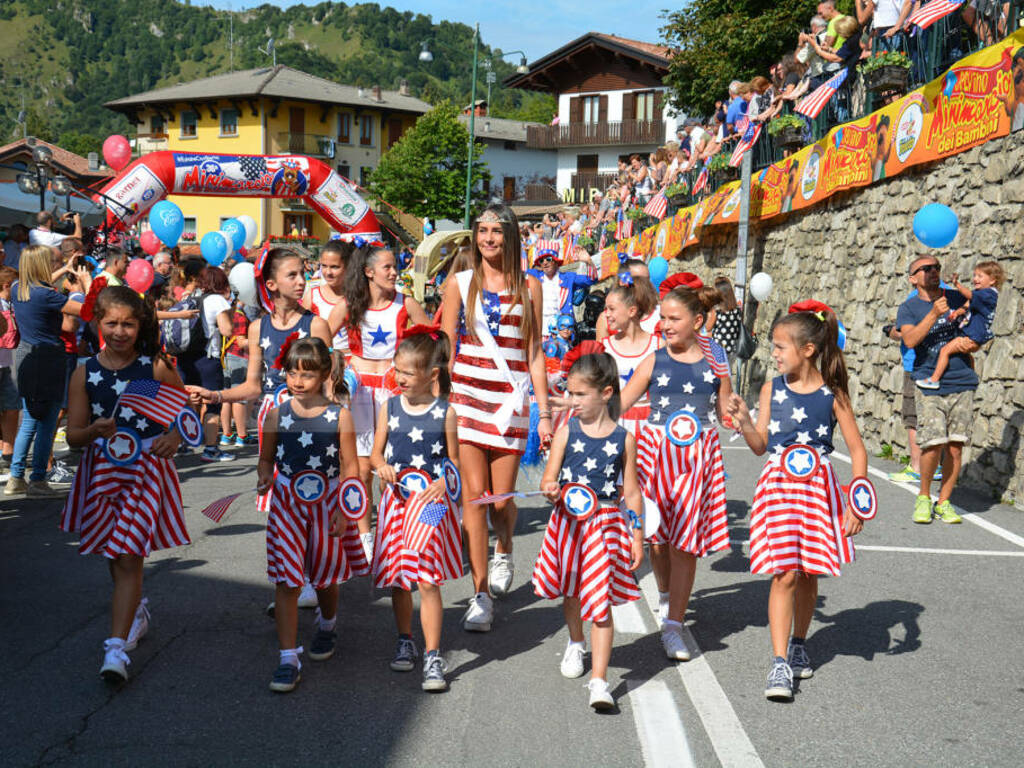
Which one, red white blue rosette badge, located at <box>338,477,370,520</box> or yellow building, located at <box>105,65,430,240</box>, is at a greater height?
yellow building, located at <box>105,65,430,240</box>

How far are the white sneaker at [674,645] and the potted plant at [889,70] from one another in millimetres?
8995

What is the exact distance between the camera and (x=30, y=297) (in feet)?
27.8

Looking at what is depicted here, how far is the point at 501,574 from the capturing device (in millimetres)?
5711

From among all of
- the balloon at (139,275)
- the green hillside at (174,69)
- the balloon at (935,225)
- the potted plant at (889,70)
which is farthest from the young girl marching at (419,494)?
the green hillside at (174,69)

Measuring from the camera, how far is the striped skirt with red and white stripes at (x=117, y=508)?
14.5 feet

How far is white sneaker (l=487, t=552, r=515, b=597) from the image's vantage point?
18.7 feet

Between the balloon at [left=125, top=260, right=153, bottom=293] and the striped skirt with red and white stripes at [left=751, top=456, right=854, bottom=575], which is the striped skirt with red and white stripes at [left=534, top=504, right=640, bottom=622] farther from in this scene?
the balloon at [left=125, top=260, right=153, bottom=293]

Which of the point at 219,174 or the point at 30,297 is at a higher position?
the point at 219,174

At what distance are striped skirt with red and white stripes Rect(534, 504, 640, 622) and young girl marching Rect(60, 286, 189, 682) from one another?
1.71m

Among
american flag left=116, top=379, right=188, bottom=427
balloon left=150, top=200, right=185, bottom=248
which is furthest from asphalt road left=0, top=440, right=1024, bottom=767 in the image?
balloon left=150, top=200, right=185, bottom=248

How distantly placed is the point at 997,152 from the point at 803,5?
18.8 metres

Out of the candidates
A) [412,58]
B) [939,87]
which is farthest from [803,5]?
[412,58]

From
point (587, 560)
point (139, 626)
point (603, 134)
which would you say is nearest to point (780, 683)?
point (587, 560)

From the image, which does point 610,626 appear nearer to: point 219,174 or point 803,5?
point 219,174
